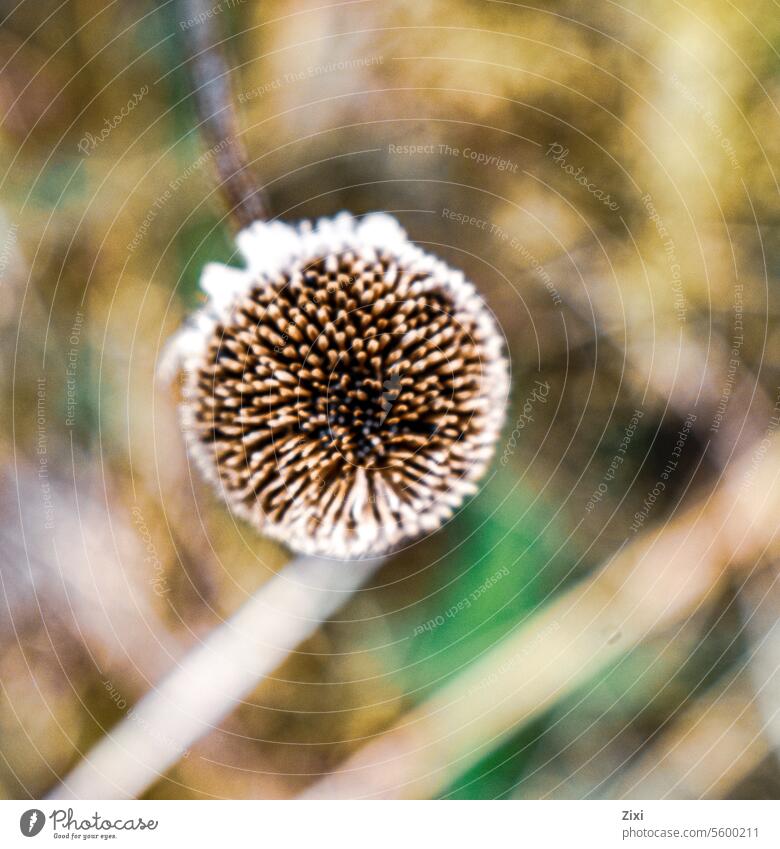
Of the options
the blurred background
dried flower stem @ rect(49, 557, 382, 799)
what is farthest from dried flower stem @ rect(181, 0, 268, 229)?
dried flower stem @ rect(49, 557, 382, 799)

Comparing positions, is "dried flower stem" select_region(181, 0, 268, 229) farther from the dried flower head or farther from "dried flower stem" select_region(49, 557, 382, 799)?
"dried flower stem" select_region(49, 557, 382, 799)

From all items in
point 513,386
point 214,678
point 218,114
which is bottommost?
point 214,678

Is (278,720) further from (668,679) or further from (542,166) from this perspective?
(542,166)

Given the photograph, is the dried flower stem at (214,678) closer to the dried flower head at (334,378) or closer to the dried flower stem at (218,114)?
the dried flower head at (334,378)

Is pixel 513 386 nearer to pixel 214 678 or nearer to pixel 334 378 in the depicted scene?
pixel 334 378

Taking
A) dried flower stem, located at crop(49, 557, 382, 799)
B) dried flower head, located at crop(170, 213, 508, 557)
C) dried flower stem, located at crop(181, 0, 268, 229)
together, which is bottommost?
dried flower stem, located at crop(49, 557, 382, 799)

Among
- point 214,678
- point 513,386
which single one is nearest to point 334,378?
point 513,386

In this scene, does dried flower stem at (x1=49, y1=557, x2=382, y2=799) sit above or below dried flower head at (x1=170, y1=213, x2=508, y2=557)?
below
